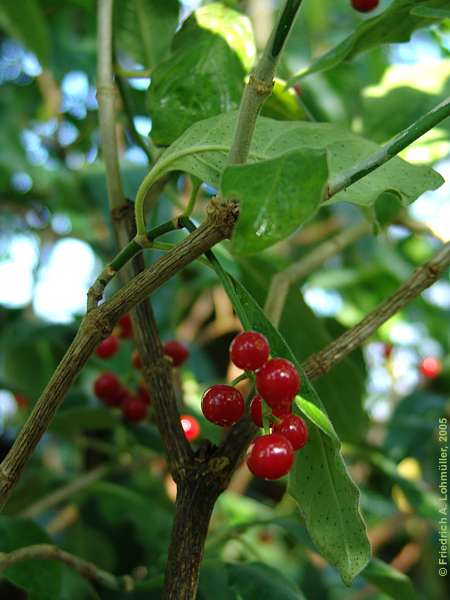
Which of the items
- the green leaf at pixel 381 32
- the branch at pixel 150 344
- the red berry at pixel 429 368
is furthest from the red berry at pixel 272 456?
the red berry at pixel 429 368

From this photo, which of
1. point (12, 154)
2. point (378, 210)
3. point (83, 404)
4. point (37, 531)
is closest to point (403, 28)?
point (378, 210)

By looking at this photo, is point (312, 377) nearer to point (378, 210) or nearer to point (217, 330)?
point (378, 210)

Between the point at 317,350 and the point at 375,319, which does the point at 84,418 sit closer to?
the point at 317,350

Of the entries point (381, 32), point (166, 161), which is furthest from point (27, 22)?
point (166, 161)

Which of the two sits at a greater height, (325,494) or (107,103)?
(107,103)

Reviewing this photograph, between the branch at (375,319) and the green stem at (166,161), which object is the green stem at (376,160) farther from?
the branch at (375,319)
